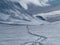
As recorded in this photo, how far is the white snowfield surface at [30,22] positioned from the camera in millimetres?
1593

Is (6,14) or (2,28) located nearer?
(2,28)

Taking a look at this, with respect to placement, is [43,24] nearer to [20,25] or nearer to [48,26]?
[48,26]

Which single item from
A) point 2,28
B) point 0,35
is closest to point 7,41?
point 0,35

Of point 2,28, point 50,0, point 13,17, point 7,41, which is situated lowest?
point 7,41

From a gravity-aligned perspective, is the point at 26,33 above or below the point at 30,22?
below

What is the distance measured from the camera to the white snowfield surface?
1.59 meters

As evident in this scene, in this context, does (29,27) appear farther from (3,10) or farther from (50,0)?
(50,0)

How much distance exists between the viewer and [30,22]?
1.97 metres

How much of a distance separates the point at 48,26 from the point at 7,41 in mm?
529

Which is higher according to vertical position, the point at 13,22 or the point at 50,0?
the point at 50,0

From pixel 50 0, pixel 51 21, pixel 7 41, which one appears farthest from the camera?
pixel 50 0

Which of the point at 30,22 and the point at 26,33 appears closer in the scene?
the point at 26,33

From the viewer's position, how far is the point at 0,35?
1.69 meters

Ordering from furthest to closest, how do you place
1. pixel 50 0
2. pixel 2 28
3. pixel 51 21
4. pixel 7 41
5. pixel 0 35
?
pixel 50 0 → pixel 51 21 → pixel 2 28 → pixel 0 35 → pixel 7 41
